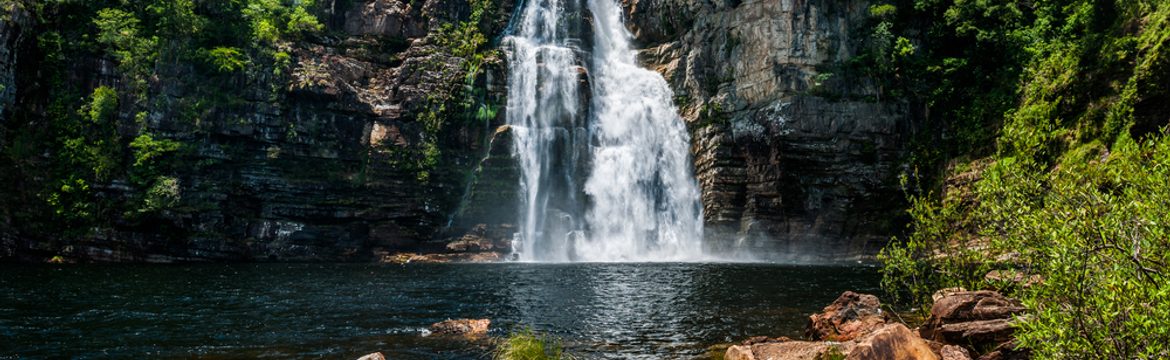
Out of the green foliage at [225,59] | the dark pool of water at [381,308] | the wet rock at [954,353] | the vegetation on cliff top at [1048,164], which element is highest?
the green foliage at [225,59]

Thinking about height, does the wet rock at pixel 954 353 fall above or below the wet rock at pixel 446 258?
above

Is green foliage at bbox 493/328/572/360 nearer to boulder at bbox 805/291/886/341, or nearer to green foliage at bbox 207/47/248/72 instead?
boulder at bbox 805/291/886/341

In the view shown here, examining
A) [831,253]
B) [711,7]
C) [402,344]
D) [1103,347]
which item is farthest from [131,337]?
[711,7]

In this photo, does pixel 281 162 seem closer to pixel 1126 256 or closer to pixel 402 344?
pixel 402 344

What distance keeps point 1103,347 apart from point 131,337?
19.9m

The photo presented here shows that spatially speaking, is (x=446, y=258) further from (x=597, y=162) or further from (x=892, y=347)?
(x=892, y=347)

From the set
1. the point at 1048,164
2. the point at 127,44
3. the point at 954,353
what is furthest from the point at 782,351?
the point at 127,44

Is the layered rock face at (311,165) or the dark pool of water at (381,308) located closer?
the dark pool of water at (381,308)

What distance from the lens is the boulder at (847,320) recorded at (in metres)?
14.7

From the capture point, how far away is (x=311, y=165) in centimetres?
4525

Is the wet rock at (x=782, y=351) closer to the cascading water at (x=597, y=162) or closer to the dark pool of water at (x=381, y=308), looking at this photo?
the dark pool of water at (x=381, y=308)

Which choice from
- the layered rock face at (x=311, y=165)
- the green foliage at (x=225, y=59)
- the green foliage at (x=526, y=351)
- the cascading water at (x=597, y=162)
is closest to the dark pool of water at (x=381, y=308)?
the green foliage at (x=526, y=351)

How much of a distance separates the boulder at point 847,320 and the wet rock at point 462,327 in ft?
28.5

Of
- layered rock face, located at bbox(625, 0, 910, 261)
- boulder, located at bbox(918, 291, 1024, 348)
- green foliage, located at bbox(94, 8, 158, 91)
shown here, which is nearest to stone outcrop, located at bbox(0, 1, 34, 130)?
green foliage, located at bbox(94, 8, 158, 91)
